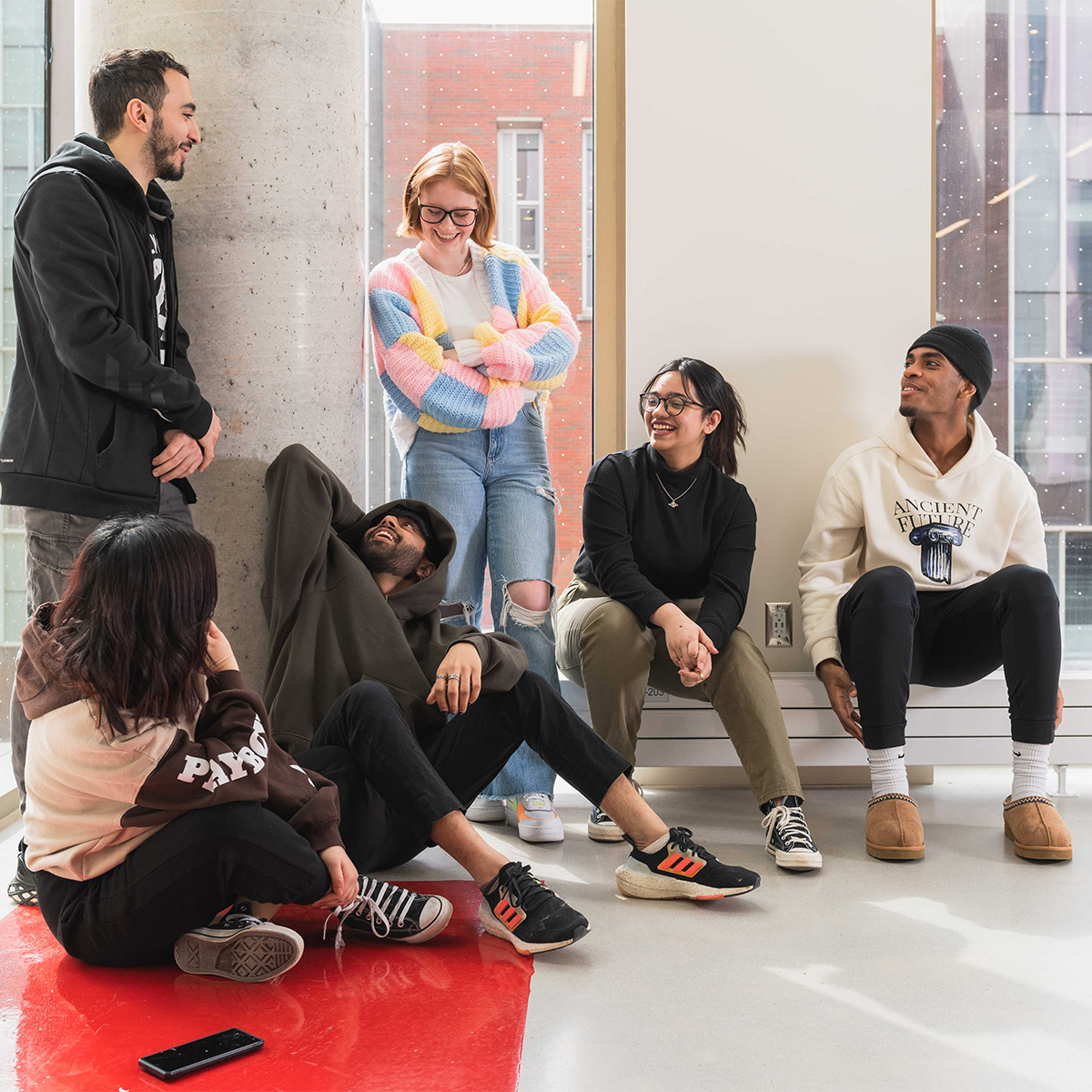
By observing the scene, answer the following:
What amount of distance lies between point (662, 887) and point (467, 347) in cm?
→ 143

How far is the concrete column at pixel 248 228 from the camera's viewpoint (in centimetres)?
246

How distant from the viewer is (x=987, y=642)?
101 inches

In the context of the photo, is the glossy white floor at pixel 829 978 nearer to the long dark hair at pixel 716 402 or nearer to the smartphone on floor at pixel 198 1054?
the smartphone on floor at pixel 198 1054

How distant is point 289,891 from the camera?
1.61 m

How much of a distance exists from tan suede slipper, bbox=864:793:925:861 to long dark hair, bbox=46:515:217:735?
1576mm

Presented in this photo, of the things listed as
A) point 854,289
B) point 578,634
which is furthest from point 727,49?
point 578,634

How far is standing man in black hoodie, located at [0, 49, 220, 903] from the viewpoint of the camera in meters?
1.97

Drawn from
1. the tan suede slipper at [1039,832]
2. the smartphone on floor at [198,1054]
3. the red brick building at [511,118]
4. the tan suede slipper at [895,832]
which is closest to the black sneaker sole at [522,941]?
the smartphone on floor at [198,1054]

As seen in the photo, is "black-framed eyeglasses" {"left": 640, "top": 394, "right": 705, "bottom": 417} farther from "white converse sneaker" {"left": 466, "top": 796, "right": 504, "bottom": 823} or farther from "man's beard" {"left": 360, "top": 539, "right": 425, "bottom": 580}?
"white converse sneaker" {"left": 466, "top": 796, "right": 504, "bottom": 823}

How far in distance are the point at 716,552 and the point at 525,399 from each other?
636mm

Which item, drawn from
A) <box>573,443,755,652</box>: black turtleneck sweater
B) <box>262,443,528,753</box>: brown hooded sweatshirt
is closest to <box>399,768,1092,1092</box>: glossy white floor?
<box>262,443,528,753</box>: brown hooded sweatshirt

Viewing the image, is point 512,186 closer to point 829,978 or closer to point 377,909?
point 377,909

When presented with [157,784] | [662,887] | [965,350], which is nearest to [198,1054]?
[157,784]

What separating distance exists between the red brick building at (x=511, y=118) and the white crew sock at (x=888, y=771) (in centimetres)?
143
